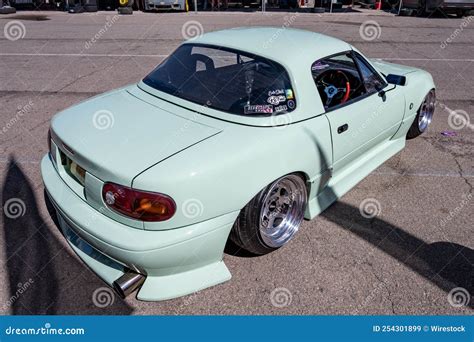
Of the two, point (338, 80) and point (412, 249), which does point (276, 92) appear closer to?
point (338, 80)

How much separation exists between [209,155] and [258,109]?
632 millimetres

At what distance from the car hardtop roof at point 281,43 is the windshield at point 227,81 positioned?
65 mm

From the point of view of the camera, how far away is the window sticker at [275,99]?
109 inches

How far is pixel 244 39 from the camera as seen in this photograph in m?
3.19

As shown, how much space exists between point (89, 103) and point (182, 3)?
1925 centimetres

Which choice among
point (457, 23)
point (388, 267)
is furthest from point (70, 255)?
point (457, 23)

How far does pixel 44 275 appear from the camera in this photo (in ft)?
8.87

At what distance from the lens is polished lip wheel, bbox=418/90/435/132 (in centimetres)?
464

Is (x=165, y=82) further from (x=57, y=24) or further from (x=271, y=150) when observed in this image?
(x=57, y=24)

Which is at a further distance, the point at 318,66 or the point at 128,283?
the point at 318,66

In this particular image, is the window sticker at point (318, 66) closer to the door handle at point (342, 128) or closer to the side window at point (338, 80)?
the side window at point (338, 80)

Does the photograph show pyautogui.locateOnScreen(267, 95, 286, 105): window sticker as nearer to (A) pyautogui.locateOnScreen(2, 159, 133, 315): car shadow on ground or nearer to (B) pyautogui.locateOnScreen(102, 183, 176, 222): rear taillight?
(B) pyautogui.locateOnScreen(102, 183, 176, 222): rear taillight

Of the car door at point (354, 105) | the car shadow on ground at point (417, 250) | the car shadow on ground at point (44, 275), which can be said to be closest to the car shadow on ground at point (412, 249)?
the car shadow on ground at point (417, 250)

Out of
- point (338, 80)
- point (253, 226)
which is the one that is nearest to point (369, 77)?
point (338, 80)
